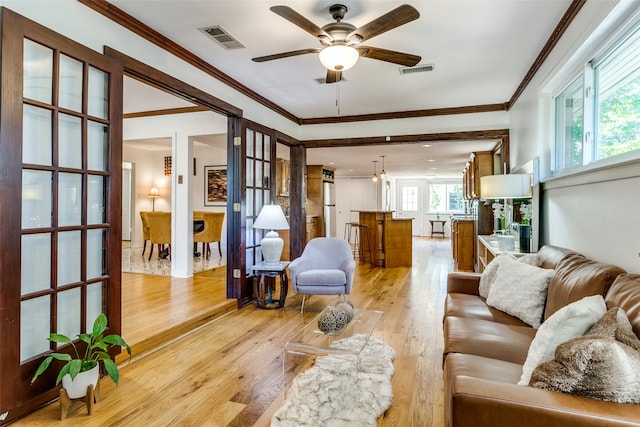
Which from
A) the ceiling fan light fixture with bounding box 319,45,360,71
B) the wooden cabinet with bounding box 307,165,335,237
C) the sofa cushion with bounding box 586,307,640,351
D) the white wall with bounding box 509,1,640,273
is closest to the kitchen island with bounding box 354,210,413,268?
the wooden cabinet with bounding box 307,165,335,237

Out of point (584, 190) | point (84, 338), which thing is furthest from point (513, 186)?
point (84, 338)

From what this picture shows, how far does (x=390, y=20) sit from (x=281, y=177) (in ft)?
19.7

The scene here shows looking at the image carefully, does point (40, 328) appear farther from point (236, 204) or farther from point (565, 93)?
point (565, 93)

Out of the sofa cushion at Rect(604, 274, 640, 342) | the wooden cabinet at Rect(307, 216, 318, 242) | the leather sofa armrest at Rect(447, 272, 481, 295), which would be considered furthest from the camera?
the wooden cabinet at Rect(307, 216, 318, 242)

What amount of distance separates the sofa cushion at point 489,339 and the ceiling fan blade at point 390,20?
1783 mm

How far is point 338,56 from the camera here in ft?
7.61

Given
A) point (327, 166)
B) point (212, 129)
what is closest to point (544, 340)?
point (212, 129)

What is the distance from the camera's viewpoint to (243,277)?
4203mm

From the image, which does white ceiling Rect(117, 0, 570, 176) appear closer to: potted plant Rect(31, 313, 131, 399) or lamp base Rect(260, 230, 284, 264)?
lamp base Rect(260, 230, 284, 264)

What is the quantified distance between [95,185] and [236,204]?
1.78m

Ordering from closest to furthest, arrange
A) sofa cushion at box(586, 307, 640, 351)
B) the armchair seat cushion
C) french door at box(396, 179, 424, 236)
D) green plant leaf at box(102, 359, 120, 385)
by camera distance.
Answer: sofa cushion at box(586, 307, 640, 351), green plant leaf at box(102, 359, 120, 385), the armchair seat cushion, french door at box(396, 179, 424, 236)

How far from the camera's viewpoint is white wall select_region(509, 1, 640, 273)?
193 cm

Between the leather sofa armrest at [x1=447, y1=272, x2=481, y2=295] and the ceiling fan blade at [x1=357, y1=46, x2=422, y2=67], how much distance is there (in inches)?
71.7

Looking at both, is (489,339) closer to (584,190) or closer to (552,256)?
(552,256)
